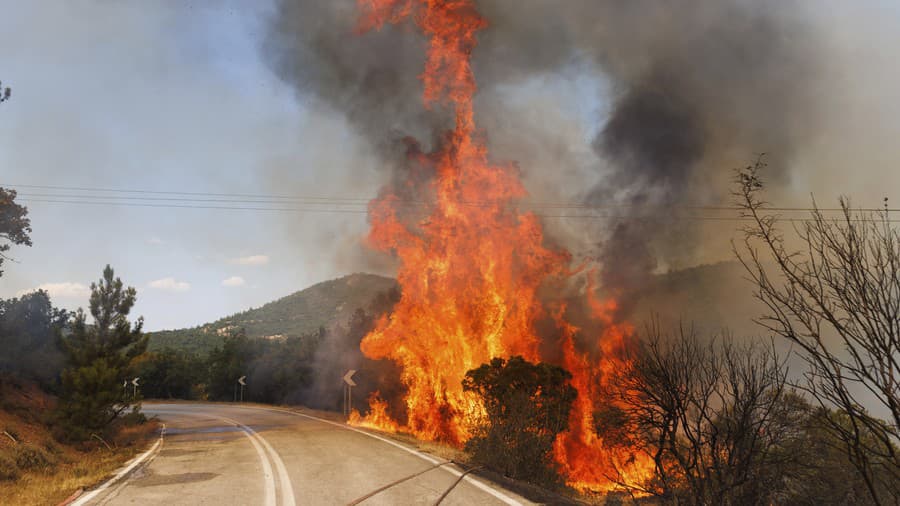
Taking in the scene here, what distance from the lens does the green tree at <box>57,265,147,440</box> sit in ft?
53.5

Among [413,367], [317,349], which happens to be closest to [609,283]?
[413,367]

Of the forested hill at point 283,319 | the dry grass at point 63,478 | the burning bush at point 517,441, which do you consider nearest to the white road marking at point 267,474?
the dry grass at point 63,478

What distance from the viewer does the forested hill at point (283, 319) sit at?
10650 cm

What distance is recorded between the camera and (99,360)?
54.7ft

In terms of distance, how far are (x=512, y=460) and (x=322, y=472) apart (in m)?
3.88

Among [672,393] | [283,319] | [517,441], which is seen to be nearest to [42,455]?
[517,441]

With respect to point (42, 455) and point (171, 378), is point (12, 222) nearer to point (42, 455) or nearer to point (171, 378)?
point (42, 455)

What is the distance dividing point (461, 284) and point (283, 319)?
10951 cm

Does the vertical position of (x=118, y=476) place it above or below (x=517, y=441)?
below

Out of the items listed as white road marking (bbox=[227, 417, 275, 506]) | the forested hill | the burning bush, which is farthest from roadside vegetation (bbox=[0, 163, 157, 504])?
the forested hill

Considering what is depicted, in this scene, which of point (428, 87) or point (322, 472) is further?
point (428, 87)

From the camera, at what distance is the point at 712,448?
7.20 m

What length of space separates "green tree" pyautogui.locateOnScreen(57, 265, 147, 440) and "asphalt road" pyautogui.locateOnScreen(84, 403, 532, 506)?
2998 mm

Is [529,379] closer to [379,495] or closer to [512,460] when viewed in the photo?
[512,460]
